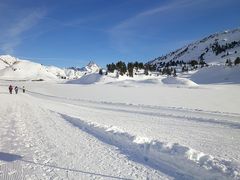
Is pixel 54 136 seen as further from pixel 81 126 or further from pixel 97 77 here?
pixel 97 77

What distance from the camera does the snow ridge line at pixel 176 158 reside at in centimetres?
863

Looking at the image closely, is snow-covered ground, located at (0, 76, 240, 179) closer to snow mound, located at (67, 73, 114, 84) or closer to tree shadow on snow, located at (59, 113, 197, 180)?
tree shadow on snow, located at (59, 113, 197, 180)

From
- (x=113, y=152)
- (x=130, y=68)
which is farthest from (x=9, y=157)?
(x=130, y=68)

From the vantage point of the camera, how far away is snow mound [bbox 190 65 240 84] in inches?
4457

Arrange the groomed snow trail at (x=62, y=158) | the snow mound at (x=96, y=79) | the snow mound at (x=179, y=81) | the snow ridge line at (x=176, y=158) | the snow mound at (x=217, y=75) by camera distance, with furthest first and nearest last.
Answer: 1. the snow mound at (x=217, y=75)
2. the snow mound at (x=96, y=79)
3. the snow mound at (x=179, y=81)
4. the snow ridge line at (x=176, y=158)
5. the groomed snow trail at (x=62, y=158)

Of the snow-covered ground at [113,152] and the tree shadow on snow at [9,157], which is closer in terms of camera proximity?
the snow-covered ground at [113,152]

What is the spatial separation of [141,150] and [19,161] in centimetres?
445

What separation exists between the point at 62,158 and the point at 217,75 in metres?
Answer: 124

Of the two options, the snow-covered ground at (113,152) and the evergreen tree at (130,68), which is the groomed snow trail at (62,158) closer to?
the snow-covered ground at (113,152)

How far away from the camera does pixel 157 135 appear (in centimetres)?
1440

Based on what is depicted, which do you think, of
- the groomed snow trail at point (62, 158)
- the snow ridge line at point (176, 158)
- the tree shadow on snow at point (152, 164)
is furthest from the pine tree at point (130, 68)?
the tree shadow on snow at point (152, 164)

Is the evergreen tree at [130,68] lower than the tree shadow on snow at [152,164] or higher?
higher

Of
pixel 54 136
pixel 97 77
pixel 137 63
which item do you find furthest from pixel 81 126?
pixel 137 63

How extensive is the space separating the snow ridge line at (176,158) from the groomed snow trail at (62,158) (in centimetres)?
60
